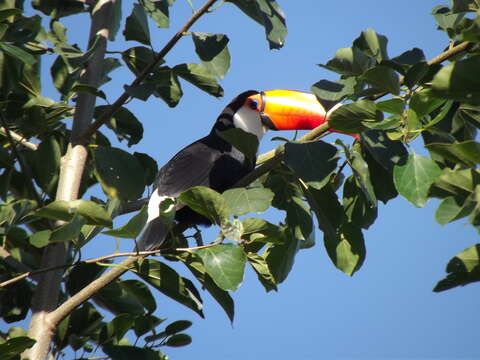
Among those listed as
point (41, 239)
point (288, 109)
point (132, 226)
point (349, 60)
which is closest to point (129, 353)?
point (41, 239)

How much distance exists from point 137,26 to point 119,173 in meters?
0.67

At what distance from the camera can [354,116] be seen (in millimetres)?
1928

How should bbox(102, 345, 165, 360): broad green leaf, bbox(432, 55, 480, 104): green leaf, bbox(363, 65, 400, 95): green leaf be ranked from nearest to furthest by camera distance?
bbox(432, 55, 480, 104): green leaf
bbox(363, 65, 400, 95): green leaf
bbox(102, 345, 165, 360): broad green leaf

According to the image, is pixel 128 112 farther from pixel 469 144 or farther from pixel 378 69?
pixel 469 144

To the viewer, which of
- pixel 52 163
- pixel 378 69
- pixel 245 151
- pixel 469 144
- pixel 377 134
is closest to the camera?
pixel 469 144

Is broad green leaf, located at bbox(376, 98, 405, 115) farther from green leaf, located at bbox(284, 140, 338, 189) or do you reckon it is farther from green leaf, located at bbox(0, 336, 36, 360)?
green leaf, located at bbox(0, 336, 36, 360)

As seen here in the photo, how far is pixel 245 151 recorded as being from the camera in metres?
2.23

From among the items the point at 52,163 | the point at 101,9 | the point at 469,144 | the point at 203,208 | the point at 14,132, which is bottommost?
the point at 469,144

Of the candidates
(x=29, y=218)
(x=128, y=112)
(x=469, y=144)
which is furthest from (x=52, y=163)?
(x=469, y=144)

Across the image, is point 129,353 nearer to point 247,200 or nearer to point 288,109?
point 247,200

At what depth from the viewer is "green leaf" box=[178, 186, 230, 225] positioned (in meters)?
1.95

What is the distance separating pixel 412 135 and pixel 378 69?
0.24 meters

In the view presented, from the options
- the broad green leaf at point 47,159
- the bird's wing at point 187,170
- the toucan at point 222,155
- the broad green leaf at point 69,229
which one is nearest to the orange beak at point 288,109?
the toucan at point 222,155

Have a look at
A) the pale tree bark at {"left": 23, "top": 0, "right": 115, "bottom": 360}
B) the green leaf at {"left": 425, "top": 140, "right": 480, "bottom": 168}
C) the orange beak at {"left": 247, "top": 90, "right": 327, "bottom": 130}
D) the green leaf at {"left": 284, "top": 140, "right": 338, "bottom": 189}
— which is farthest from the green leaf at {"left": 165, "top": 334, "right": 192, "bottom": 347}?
the orange beak at {"left": 247, "top": 90, "right": 327, "bottom": 130}
